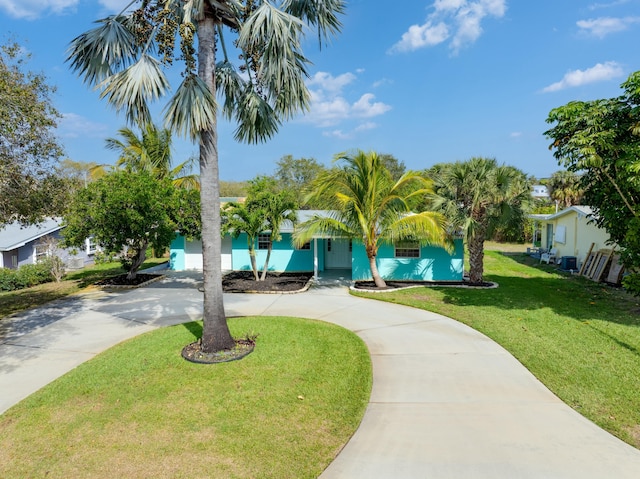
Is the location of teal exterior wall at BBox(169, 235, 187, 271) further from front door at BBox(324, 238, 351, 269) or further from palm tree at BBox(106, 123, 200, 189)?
front door at BBox(324, 238, 351, 269)

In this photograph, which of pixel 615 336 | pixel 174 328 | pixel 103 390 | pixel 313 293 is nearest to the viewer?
pixel 103 390

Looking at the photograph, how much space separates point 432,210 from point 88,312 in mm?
11296

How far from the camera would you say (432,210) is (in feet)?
43.2

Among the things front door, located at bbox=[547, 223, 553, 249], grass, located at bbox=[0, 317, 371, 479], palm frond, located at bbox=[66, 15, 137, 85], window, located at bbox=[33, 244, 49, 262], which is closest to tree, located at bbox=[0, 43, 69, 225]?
palm frond, located at bbox=[66, 15, 137, 85]

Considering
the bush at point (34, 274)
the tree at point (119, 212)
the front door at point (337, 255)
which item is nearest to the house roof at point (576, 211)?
the front door at point (337, 255)

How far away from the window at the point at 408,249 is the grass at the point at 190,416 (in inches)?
327

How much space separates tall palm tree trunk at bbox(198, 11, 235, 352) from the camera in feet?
21.8

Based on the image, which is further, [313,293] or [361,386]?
[313,293]

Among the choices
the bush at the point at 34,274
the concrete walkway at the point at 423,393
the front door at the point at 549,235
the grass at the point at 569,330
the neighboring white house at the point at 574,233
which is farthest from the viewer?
the front door at the point at 549,235

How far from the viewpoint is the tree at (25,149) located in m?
6.53

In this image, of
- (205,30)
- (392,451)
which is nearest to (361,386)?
Result: (392,451)

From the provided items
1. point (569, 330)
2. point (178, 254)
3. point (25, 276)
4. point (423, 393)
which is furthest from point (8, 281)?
point (569, 330)

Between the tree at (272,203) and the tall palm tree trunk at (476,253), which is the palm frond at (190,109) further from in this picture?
the tall palm tree trunk at (476,253)

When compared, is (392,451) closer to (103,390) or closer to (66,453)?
(66,453)
